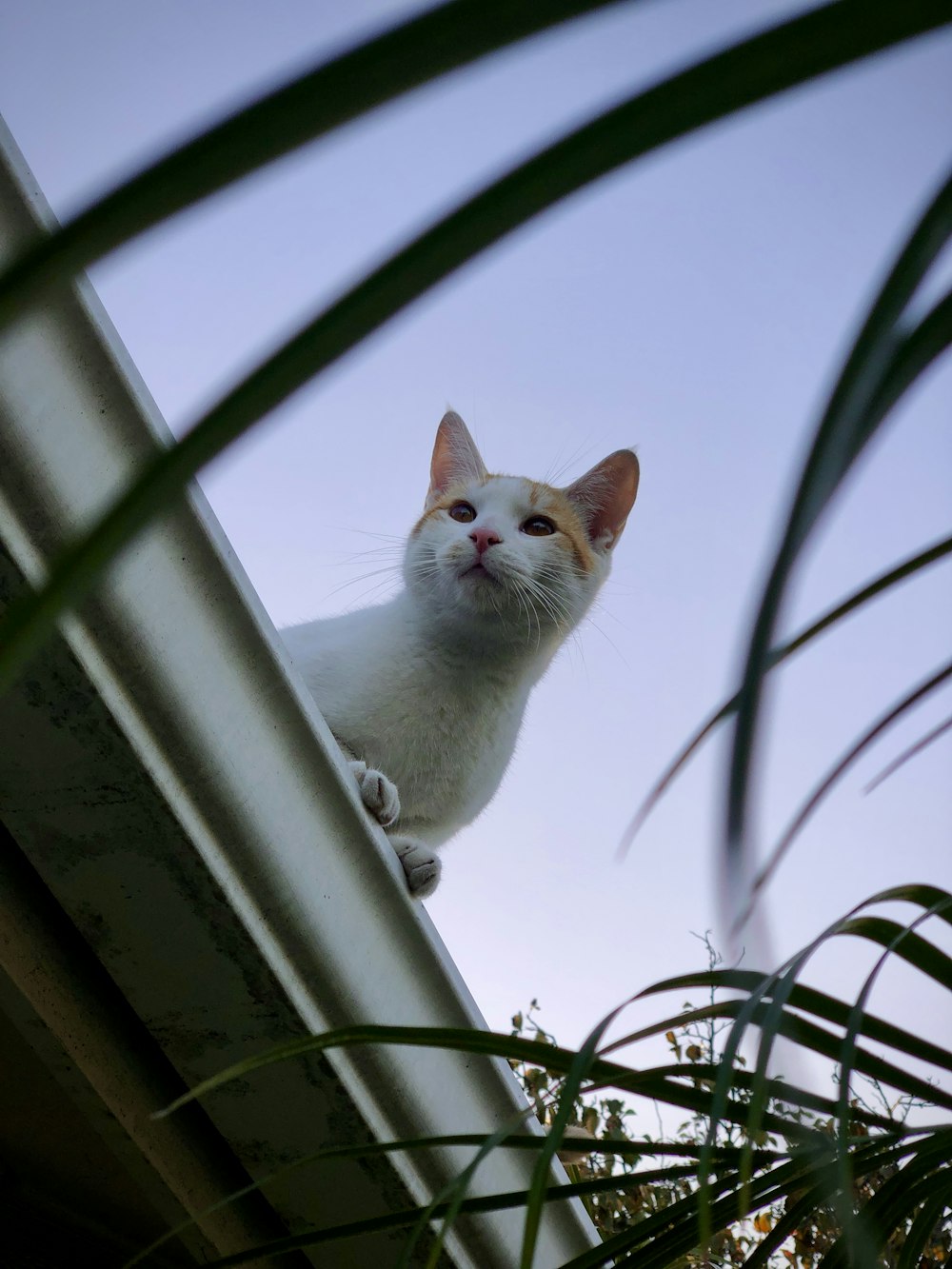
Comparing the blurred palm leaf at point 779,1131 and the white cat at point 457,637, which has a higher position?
the white cat at point 457,637

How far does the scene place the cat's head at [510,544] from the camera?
2.01m

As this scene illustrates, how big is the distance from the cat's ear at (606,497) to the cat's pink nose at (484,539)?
16.8 inches

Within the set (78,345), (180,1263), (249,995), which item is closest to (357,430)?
(78,345)

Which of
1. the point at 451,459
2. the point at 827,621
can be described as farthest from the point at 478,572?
the point at 827,621

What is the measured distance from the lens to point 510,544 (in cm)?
207

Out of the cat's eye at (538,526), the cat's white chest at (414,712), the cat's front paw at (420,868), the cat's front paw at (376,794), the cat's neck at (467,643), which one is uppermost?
the cat's eye at (538,526)

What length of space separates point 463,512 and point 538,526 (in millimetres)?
157

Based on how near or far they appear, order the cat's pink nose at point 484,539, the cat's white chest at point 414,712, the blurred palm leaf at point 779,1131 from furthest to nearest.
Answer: the cat's pink nose at point 484,539
the cat's white chest at point 414,712
the blurred palm leaf at point 779,1131

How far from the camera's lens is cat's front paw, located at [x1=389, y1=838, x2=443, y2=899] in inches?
52.6

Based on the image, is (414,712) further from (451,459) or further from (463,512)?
(451,459)

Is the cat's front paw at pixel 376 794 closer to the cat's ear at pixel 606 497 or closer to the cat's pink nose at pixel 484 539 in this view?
the cat's pink nose at pixel 484 539

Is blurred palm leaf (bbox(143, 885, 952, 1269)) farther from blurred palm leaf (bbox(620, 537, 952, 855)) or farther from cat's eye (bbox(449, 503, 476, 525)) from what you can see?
cat's eye (bbox(449, 503, 476, 525))

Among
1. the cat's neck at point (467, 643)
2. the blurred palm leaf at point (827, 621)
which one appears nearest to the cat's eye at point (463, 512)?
the cat's neck at point (467, 643)

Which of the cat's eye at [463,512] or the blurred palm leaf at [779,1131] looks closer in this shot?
the blurred palm leaf at [779,1131]
